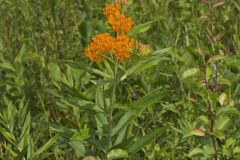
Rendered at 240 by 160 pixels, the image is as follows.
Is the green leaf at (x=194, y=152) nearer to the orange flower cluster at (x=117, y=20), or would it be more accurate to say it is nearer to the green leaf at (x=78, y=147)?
the green leaf at (x=78, y=147)

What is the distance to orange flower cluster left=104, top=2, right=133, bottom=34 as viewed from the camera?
6.41 feet

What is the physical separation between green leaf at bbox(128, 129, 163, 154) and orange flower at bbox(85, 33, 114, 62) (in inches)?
17.2

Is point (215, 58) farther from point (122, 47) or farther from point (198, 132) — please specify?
point (122, 47)

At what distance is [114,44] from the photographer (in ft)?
6.26

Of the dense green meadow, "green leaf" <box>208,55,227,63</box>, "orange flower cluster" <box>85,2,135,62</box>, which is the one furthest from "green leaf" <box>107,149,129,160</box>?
"green leaf" <box>208,55,227,63</box>

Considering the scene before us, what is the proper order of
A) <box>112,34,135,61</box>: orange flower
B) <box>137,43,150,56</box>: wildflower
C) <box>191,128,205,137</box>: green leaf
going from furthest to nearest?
<box>191,128,205,137</box>: green leaf, <box>137,43,150,56</box>: wildflower, <box>112,34,135,61</box>: orange flower

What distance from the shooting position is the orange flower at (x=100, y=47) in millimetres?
1910

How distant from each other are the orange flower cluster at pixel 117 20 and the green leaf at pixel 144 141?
1.54ft

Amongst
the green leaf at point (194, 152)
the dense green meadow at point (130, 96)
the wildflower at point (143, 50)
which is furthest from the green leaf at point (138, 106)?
the green leaf at point (194, 152)

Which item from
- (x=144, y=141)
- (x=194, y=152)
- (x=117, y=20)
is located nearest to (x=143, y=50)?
(x=117, y=20)

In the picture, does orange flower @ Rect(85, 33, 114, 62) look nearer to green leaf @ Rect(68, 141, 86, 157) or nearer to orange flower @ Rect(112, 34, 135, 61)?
orange flower @ Rect(112, 34, 135, 61)

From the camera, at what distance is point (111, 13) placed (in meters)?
2.00

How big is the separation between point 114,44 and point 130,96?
4.06ft

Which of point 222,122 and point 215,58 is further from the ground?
point 215,58
